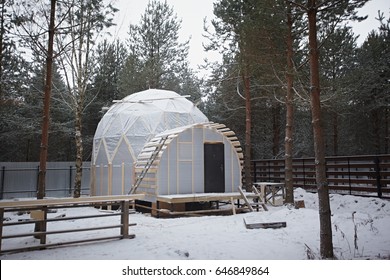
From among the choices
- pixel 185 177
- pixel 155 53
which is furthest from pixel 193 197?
pixel 155 53

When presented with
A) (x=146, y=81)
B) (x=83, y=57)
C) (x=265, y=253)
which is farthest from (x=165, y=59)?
(x=265, y=253)

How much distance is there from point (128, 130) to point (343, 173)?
26.7 feet

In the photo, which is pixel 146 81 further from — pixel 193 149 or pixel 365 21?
pixel 365 21

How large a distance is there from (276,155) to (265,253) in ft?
45.7

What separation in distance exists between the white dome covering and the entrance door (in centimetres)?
269

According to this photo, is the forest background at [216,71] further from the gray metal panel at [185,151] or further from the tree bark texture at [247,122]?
the gray metal panel at [185,151]

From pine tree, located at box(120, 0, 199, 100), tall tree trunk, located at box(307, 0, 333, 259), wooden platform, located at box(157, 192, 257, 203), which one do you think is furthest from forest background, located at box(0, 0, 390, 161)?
wooden platform, located at box(157, 192, 257, 203)

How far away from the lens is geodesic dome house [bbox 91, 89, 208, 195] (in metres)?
11.6

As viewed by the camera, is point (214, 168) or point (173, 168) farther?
point (214, 168)

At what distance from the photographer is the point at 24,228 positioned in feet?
23.1

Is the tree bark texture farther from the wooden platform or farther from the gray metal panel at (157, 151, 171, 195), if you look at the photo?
the gray metal panel at (157, 151, 171, 195)

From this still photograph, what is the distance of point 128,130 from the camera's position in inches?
472

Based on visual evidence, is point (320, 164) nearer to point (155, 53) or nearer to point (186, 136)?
point (186, 136)

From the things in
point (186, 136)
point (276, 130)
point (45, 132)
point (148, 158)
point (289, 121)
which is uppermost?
point (276, 130)
